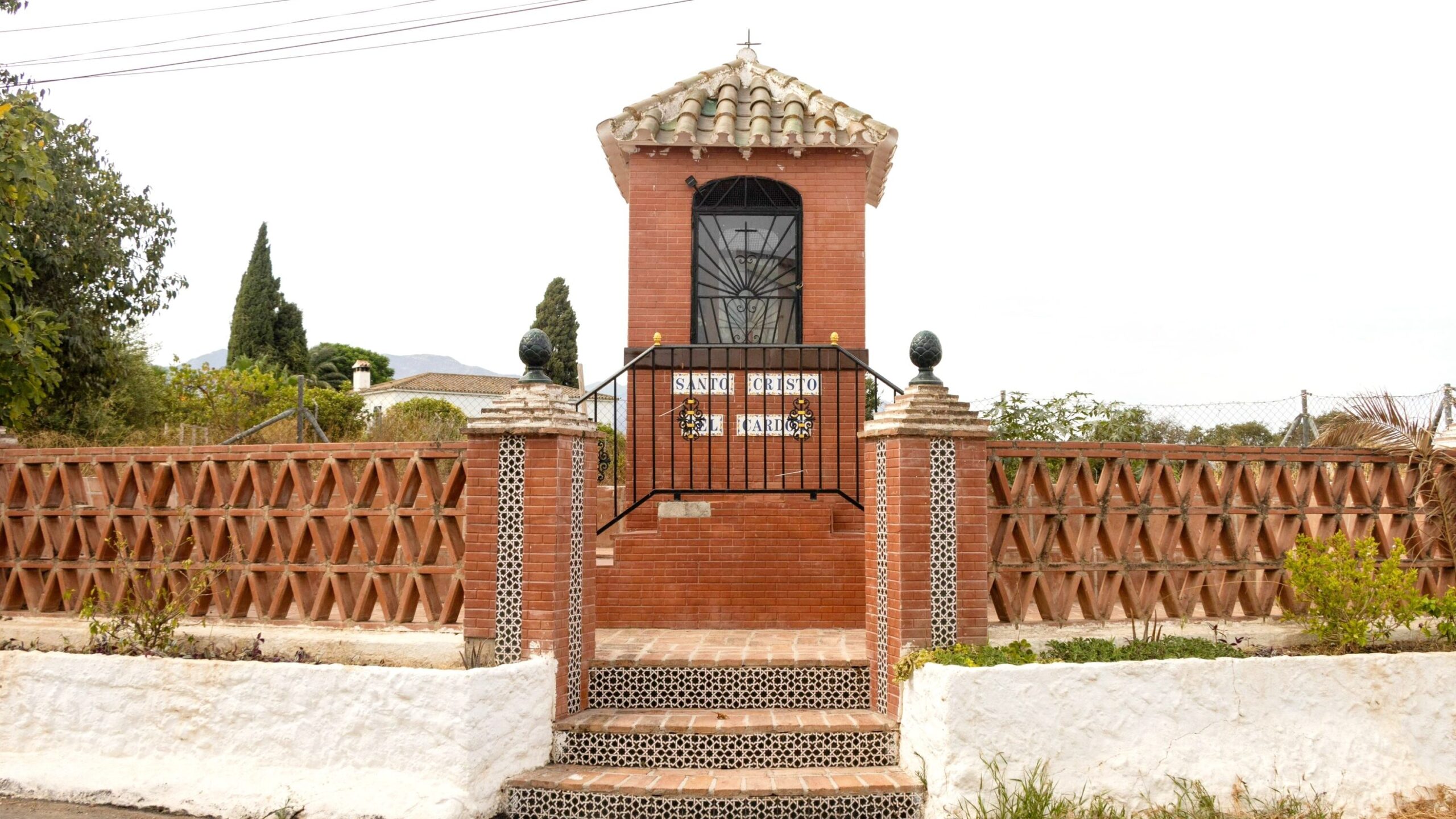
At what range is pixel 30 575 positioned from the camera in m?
6.83

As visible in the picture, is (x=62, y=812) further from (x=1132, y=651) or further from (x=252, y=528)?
(x=1132, y=651)

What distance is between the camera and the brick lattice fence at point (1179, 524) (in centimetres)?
588

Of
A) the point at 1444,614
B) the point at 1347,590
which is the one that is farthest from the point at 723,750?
the point at 1444,614

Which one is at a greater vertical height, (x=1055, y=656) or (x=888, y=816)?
(x=1055, y=656)

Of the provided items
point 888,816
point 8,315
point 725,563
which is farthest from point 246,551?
point 888,816

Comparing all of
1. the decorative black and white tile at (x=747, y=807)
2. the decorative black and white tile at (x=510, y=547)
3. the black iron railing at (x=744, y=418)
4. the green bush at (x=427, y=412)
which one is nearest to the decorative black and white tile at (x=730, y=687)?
the decorative black and white tile at (x=510, y=547)

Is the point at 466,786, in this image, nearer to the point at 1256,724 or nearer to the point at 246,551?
the point at 246,551

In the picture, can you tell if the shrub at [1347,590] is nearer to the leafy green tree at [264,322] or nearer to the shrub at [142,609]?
the shrub at [142,609]

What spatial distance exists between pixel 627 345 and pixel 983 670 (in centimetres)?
432

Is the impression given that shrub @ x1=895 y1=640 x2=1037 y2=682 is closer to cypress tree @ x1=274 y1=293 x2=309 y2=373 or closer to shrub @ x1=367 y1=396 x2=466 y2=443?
shrub @ x1=367 y1=396 x2=466 y2=443

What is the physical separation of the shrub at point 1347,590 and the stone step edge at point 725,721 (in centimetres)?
272

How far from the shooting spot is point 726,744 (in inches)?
212

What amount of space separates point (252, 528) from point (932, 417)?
4.41 metres

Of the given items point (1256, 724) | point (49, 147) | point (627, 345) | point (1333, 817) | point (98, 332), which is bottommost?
point (1333, 817)
